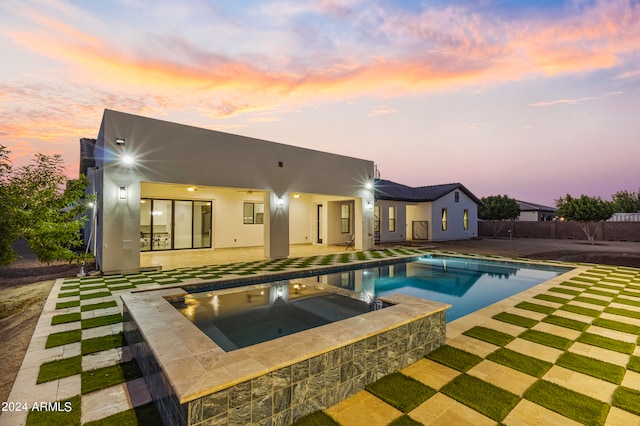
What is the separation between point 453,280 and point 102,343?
26.5 feet

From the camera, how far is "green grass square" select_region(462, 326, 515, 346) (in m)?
3.73

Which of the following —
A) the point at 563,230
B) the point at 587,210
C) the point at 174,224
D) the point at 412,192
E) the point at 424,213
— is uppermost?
the point at 412,192

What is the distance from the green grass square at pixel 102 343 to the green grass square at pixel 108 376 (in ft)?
1.91

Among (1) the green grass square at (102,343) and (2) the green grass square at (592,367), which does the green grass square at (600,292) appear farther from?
(1) the green grass square at (102,343)

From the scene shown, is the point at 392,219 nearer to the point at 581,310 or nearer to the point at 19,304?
the point at 581,310

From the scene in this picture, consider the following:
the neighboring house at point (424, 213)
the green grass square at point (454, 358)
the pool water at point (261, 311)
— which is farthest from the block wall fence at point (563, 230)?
the green grass square at point (454, 358)

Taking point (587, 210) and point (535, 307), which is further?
point (587, 210)

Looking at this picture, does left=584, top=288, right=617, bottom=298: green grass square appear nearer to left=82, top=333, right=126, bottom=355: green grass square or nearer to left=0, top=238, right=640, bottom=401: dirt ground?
left=0, top=238, right=640, bottom=401: dirt ground

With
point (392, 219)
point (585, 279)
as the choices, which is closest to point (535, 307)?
point (585, 279)

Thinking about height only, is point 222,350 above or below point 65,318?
above

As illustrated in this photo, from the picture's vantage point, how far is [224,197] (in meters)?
14.3

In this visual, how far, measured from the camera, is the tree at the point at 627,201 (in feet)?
159

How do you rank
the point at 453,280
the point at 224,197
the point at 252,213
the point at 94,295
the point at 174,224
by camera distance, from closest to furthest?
the point at 94,295, the point at 453,280, the point at 174,224, the point at 224,197, the point at 252,213

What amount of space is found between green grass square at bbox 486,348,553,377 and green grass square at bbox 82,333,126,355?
4509mm
